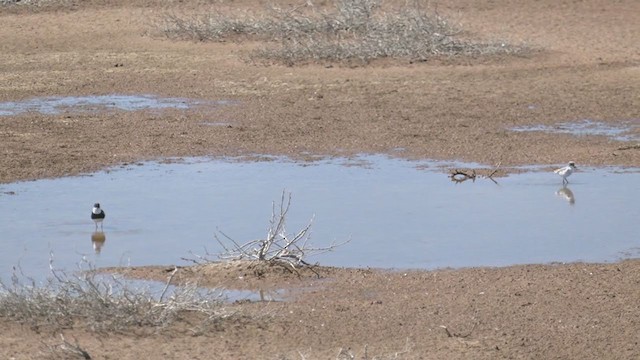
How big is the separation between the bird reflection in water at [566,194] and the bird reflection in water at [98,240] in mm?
4615

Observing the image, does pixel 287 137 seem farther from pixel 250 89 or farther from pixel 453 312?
pixel 453 312

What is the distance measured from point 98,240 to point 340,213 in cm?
236

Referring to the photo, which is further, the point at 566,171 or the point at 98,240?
the point at 566,171

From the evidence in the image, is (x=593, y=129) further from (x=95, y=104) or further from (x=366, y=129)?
(x=95, y=104)

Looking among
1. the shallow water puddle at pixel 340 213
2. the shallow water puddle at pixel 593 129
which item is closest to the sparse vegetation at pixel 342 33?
the shallow water puddle at pixel 593 129

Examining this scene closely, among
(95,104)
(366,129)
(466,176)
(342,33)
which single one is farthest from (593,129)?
(95,104)

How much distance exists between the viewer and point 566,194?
13344 mm

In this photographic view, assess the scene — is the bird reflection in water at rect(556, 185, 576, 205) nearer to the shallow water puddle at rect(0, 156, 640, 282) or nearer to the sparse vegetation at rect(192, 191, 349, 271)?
the shallow water puddle at rect(0, 156, 640, 282)

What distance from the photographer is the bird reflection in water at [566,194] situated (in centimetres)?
1312

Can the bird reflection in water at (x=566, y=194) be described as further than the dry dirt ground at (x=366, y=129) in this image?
Yes

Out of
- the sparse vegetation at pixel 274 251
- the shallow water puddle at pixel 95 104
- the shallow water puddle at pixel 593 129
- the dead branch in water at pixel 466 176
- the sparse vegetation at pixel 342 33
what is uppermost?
the sparse vegetation at pixel 342 33

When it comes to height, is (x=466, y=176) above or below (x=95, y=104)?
below

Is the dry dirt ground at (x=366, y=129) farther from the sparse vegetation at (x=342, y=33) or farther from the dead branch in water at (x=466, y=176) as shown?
the dead branch in water at (x=466, y=176)

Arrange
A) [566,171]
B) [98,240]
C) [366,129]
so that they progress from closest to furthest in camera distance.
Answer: [98,240] → [566,171] → [366,129]
